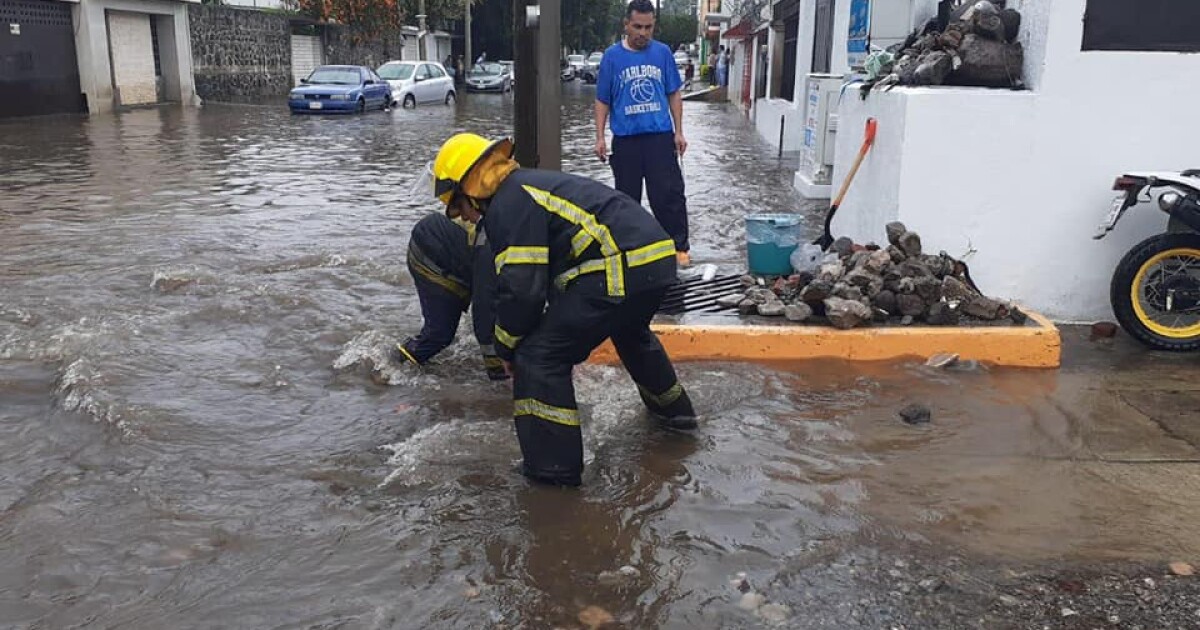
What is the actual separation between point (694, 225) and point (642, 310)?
5.89m

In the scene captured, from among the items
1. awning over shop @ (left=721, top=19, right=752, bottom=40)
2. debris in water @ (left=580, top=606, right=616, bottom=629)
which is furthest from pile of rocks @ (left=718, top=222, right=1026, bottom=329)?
awning over shop @ (left=721, top=19, right=752, bottom=40)

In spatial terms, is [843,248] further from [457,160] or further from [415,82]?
[415,82]

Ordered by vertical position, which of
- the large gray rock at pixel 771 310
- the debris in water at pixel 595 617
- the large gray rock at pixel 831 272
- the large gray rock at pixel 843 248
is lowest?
the debris in water at pixel 595 617

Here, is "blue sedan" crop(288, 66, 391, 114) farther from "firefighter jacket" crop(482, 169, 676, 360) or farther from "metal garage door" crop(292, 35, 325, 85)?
"firefighter jacket" crop(482, 169, 676, 360)

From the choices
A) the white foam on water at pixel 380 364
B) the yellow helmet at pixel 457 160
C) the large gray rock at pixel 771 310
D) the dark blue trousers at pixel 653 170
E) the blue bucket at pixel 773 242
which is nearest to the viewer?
the yellow helmet at pixel 457 160

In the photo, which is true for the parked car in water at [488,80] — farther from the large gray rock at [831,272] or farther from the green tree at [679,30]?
the green tree at [679,30]

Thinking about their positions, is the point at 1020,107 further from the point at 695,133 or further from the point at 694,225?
Answer: the point at 695,133

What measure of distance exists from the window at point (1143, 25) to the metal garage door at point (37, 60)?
77.1 feet

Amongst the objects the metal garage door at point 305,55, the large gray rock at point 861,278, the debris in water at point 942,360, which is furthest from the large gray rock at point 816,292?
the metal garage door at point 305,55

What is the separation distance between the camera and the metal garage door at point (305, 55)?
36384 mm

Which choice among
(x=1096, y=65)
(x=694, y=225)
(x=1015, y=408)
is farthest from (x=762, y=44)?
(x=1015, y=408)

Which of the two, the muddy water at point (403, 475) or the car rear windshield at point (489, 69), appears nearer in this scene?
the muddy water at point (403, 475)

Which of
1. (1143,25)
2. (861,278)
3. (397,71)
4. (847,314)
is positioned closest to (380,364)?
(847,314)

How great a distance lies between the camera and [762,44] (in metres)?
24.0
